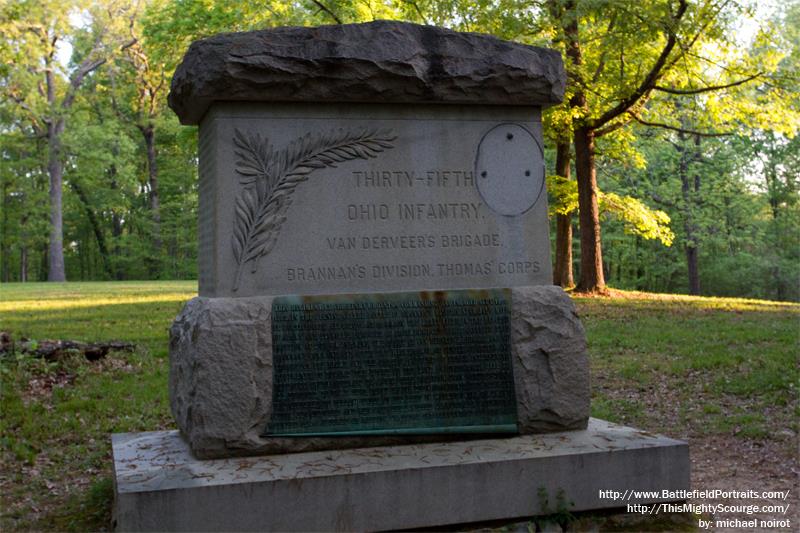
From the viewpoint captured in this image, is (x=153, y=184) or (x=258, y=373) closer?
(x=258, y=373)

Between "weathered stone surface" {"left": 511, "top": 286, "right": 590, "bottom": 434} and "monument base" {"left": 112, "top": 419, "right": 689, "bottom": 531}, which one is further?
"weathered stone surface" {"left": 511, "top": 286, "right": 590, "bottom": 434}

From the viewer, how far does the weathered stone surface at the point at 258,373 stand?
15.3 ft

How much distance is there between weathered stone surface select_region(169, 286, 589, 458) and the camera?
465 cm

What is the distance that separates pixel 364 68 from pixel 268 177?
0.92 metres

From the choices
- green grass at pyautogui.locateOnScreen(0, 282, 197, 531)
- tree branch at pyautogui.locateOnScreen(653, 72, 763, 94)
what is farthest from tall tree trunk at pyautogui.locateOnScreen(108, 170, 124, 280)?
tree branch at pyautogui.locateOnScreen(653, 72, 763, 94)

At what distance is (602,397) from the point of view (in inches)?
347

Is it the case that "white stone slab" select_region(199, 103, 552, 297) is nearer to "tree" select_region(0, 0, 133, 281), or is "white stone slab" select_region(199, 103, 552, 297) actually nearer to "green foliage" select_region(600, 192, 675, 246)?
"green foliage" select_region(600, 192, 675, 246)

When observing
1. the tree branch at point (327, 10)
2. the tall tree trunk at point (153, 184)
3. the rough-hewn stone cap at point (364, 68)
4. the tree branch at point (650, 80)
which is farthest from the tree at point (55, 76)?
the rough-hewn stone cap at point (364, 68)

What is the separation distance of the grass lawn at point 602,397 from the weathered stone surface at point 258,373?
100 cm

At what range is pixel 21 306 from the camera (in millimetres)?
16609

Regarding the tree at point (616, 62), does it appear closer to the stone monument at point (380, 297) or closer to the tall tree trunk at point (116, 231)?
the stone monument at point (380, 297)

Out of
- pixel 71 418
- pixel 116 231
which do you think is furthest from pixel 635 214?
pixel 116 231

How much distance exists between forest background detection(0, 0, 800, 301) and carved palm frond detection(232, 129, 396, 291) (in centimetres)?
685

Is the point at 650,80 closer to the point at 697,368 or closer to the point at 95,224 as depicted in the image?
the point at 697,368
